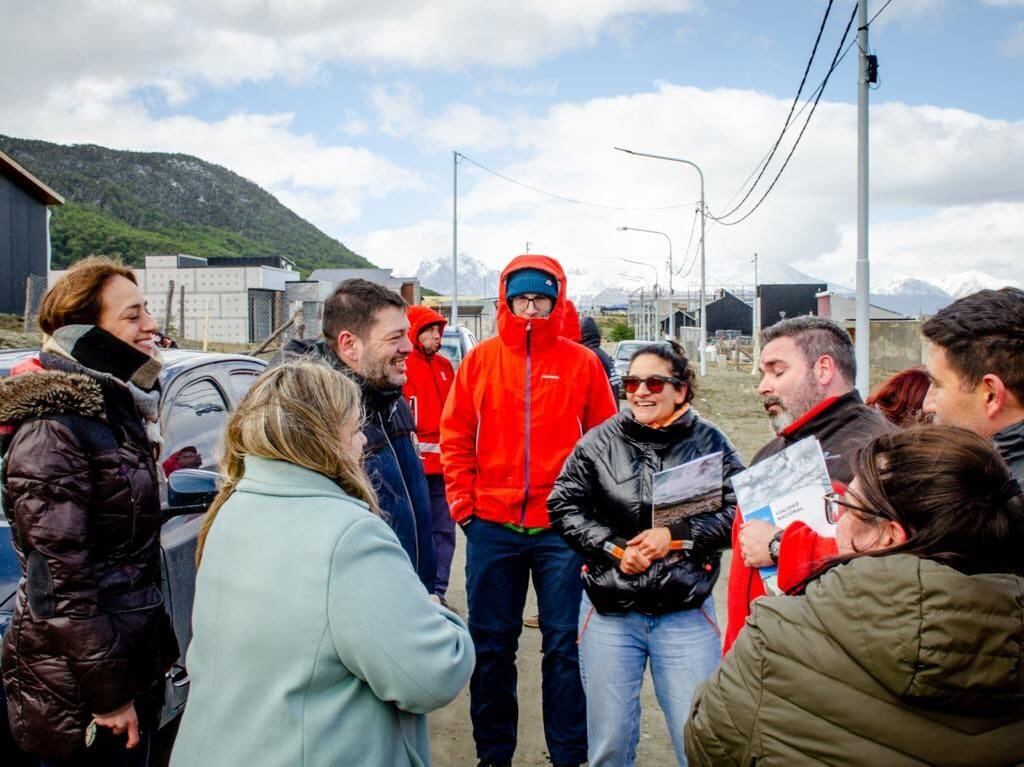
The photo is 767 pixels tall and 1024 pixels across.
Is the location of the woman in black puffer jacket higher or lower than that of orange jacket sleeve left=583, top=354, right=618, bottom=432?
lower

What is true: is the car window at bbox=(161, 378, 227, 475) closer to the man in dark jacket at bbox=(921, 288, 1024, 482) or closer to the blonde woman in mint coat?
the blonde woman in mint coat

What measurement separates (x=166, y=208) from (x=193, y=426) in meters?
135

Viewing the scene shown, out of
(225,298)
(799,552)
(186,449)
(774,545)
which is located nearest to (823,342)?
(774,545)

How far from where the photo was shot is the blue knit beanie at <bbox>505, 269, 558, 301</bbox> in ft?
12.4

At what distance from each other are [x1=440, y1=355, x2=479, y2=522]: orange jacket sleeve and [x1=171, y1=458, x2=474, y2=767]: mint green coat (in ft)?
6.55

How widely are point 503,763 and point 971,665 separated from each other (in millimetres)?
2766

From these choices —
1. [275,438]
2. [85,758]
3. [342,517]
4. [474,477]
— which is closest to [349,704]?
[342,517]

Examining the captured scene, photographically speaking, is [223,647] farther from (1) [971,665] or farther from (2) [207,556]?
(1) [971,665]

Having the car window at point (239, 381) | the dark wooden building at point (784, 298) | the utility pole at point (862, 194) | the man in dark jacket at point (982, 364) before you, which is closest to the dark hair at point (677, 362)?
the man in dark jacket at point (982, 364)

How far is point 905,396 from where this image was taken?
10.0 ft

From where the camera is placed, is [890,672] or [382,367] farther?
[382,367]

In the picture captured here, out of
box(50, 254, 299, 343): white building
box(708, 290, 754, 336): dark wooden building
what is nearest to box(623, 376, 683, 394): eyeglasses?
box(50, 254, 299, 343): white building

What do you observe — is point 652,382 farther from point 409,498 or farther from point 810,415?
point 409,498

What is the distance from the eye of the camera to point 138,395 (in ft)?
8.14
